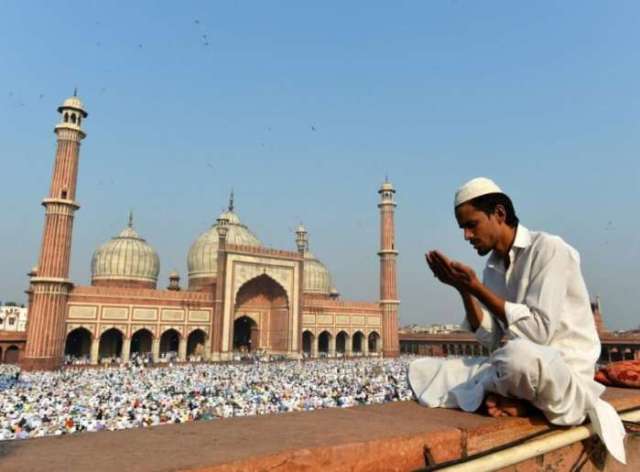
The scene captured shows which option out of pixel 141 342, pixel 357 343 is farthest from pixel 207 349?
pixel 357 343

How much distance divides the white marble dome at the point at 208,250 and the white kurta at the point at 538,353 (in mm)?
27721

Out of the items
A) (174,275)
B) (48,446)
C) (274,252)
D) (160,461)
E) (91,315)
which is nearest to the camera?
(160,461)

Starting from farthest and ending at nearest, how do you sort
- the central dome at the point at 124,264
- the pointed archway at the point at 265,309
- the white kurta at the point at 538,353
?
the pointed archway at the point at 265,309, the central dome at the point at 124,264, the white kurta at the point at 538,353

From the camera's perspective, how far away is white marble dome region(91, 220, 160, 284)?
1075 inches

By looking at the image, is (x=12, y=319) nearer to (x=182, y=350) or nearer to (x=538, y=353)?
(x=182, y=350)

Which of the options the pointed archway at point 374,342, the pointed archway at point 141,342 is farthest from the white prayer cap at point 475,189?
the pointed archway at point 374,342

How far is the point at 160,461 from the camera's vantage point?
0.93 metres

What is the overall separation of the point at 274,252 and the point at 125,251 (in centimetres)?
877

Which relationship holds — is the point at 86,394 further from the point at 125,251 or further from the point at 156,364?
the point at 125,251

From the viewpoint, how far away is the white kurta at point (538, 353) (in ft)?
4.55

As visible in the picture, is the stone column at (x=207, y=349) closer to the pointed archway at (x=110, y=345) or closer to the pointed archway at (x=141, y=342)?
the pointed archway at (x=141, y=342)

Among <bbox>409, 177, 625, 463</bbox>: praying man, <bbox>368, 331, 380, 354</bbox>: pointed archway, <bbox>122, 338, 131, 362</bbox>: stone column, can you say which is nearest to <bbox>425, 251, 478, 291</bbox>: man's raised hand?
<bbox>409, 177, 625, 463</bbox>: praying man

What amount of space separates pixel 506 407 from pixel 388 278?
29880mm

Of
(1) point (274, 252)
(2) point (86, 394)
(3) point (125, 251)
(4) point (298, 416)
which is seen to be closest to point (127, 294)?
(3) point (125, 251)
